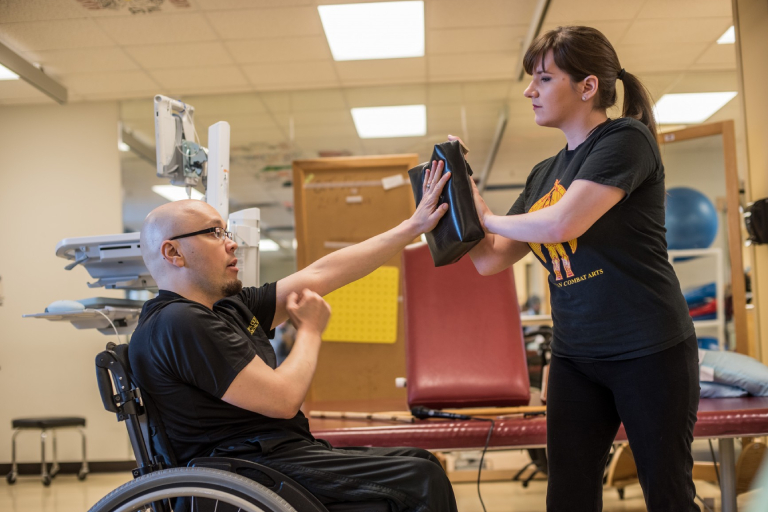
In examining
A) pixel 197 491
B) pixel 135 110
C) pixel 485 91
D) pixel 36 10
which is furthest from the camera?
pixel 485 91

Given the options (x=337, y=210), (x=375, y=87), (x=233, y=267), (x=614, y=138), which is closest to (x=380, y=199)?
(x=337, y=210)

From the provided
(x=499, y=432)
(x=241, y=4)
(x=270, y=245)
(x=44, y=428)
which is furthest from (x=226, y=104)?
(x=270, y=245)

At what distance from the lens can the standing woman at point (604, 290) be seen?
121 cm

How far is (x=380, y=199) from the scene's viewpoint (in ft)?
14.3

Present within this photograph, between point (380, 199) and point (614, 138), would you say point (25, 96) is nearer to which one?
point (380, 199)

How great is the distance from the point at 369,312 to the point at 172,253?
2624mm

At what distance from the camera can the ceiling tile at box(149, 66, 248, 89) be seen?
4.89 meters

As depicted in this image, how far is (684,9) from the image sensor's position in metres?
4.09

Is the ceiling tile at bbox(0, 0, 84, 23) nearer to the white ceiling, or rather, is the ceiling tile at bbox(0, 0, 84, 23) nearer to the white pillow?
the white ceiling

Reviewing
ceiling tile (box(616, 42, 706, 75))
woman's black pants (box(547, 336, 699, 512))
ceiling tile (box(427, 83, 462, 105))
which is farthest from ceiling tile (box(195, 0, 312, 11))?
woman's black pants (box(547, 336, 699, 512))

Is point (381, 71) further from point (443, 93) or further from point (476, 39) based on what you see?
point (476, 39)

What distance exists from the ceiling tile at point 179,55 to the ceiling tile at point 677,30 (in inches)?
116

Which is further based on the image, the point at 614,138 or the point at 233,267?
the point at 233,267

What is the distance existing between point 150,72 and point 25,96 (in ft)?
4.02
